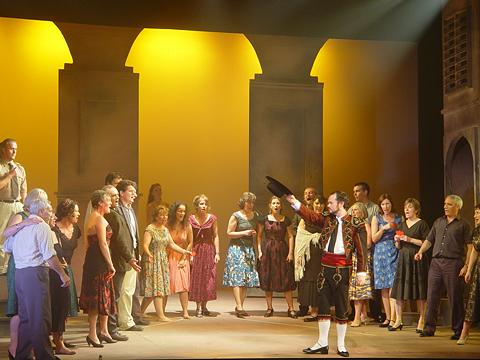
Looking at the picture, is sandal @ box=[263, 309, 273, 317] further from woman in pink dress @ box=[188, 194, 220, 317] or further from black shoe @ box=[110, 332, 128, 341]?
black shoe @ box=[110, 332, 128, 341]

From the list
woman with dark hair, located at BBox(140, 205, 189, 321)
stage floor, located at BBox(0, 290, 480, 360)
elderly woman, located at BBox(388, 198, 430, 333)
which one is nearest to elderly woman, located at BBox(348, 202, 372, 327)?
stage floor, located at BBox(0, 290, 480, 360)

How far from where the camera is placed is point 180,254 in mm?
10406

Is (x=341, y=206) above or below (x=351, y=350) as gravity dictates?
above

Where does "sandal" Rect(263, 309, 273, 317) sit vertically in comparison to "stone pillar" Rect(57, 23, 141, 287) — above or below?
below

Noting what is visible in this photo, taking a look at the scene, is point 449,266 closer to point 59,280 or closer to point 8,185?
point 59,280

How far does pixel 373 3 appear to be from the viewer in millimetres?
10016

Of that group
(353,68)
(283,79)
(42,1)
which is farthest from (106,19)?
(353,68)

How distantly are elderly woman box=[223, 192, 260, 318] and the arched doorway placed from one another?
2.40 metres

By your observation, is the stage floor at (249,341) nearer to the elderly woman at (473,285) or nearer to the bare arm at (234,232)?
the elderly woman at (473,285)

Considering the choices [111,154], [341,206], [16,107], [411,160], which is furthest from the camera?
[411,160]

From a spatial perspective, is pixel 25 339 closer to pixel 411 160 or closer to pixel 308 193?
pixel 308 193

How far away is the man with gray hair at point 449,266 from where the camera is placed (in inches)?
353

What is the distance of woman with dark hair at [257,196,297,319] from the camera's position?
34.7 feet

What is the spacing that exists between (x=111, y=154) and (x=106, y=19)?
287 centimetres
